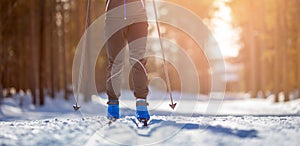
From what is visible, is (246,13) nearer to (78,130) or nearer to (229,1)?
(229,1)

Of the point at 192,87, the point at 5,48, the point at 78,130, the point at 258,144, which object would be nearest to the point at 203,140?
the point at 258,144

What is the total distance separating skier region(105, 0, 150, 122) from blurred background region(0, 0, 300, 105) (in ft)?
71.0

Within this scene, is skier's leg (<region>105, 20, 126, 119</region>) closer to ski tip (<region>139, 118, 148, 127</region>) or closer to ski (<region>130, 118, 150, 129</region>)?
ski (<region>130, 118, 150, 129</region>)

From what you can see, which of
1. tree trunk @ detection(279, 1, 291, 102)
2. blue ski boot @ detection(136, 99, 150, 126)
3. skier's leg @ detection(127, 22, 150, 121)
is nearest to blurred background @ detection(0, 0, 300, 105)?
tree trunk @ detection(279, 1, 291, 102)

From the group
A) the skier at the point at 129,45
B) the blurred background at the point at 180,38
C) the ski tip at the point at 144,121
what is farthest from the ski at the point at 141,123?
the blurred background at the point at 180,38

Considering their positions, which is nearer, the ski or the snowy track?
the snowy track

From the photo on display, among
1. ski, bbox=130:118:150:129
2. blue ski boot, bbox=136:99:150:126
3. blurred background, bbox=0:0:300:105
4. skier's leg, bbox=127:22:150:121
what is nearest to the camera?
ski, bbox=130:118:150:129

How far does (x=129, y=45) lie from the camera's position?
6.67m

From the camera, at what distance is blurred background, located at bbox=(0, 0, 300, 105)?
99.7ft

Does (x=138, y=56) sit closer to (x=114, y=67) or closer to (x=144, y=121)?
(x=114, y=67)

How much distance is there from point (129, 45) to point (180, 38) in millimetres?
44596

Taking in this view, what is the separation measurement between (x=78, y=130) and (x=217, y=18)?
45.2 meters

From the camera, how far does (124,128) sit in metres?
5.59

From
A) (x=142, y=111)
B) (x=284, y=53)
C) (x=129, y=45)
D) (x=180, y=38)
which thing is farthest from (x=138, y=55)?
(x=180, y=38)
